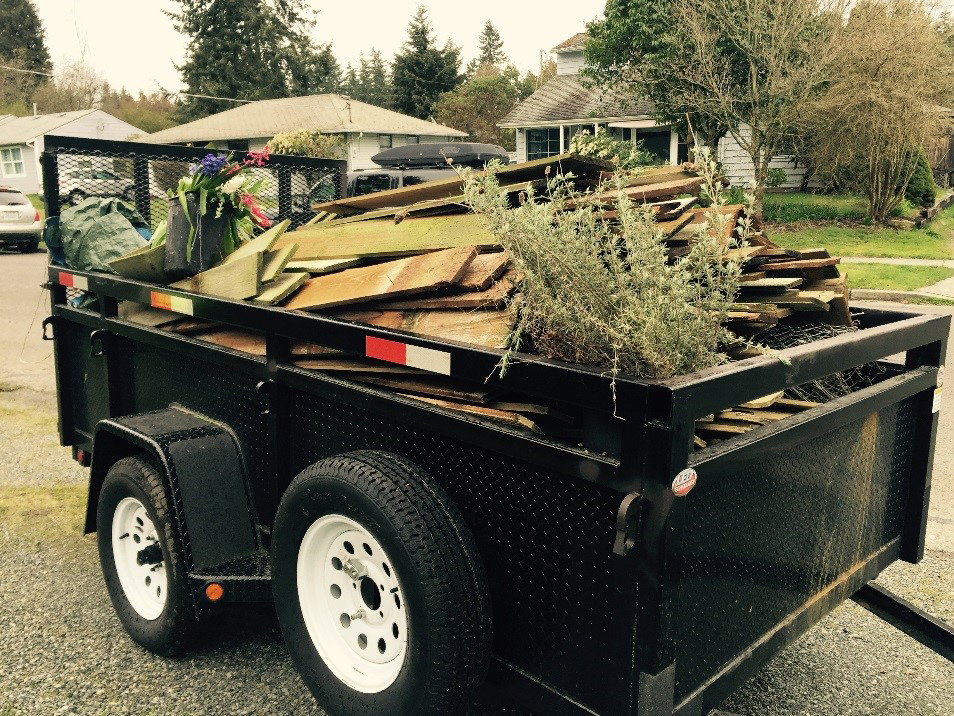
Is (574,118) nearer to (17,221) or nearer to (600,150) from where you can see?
(17,221)

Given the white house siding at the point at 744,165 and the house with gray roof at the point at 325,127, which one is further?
the house with gray roof at the point at 325,127

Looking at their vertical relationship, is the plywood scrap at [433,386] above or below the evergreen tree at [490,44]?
below

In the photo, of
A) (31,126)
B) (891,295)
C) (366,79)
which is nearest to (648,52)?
(891,295)

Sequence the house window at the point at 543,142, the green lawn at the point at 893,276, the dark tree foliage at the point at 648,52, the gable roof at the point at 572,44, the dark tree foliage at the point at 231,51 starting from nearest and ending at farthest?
the green lawn at the point at 893,276 < the dark tree foliage at the point at 648,52 < the house window at the point at 543,142 < the gable roof at the point at 572,44 < the dark tree foliage at the point at 231,51

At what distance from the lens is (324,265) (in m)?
3.18

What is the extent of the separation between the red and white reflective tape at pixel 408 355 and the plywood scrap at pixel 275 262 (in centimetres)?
83

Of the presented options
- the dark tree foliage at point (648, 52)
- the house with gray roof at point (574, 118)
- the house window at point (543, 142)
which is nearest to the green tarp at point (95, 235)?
the dark tree foliage at point (648, 52)

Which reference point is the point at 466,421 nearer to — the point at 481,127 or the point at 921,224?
the point at 921,224

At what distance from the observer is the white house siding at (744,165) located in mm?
28156

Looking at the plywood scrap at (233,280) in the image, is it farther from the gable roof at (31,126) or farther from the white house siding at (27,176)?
the white house siding at (27,176)

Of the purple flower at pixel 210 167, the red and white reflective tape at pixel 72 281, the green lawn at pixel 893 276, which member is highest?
Result: the purple flower at pixel 210 167

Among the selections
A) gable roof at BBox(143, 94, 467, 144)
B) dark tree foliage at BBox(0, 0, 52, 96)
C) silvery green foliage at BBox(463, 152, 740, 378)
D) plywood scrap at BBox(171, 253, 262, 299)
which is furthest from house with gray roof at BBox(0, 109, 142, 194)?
silvery green foliage at BBox(463, 152, 740, 378)

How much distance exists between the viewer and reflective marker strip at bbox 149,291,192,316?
3.25 metres

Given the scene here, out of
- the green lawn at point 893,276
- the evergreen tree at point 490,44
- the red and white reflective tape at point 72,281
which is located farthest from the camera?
the evergreen tree at point 490,44
